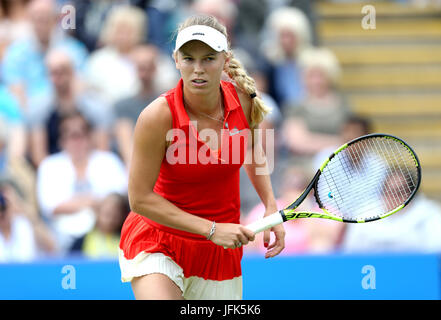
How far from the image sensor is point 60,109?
6605mm

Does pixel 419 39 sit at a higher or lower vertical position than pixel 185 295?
higher

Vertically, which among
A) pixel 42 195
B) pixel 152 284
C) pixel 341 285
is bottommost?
pixel 152 284

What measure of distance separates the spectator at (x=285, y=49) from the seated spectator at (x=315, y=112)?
0.27 ft

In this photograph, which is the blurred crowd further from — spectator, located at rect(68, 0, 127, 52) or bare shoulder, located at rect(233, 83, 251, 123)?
bare shoulder, located at rect(233, 83, 251, 123)

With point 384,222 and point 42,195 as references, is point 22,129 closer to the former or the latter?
point 42,195

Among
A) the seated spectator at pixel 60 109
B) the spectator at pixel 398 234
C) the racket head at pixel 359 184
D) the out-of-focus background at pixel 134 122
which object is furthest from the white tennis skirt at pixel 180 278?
the seated spectator at pixel 60 109

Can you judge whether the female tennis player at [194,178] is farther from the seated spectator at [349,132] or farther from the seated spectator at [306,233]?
the seated spectator at [349,132]

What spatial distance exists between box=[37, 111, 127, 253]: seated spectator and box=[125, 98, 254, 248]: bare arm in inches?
116

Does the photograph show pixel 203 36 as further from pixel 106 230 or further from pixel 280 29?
pixel 280 29

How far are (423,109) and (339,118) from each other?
4.94 feet

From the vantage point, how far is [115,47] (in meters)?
6.94

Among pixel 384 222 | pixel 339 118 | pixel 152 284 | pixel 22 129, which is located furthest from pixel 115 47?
pixel 152 284

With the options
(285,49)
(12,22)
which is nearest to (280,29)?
(285,49)
